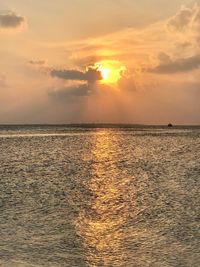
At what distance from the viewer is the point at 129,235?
958 inches

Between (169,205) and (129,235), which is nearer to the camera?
(129,235)

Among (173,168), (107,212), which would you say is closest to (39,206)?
(107,212)

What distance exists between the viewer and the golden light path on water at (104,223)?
67.5 feet

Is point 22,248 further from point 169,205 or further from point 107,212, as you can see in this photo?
point 169,205

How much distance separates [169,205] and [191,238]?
887 centimetres

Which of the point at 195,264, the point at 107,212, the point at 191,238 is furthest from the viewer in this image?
the point at 107,212

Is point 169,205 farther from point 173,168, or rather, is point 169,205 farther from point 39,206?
point 173,168

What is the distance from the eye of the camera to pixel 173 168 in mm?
57281

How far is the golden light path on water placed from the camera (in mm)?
20578

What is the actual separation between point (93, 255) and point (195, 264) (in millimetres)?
4765

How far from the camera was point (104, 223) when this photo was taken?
26.9 m

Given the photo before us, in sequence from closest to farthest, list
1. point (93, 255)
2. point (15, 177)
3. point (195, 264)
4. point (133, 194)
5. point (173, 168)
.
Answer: point (195, 264) → point (93, 255) → point (133, 194) → point (15, 177) → point (173, 168)

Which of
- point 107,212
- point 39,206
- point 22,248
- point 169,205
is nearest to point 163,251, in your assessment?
point 22,248

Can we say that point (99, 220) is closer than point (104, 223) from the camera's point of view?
No
